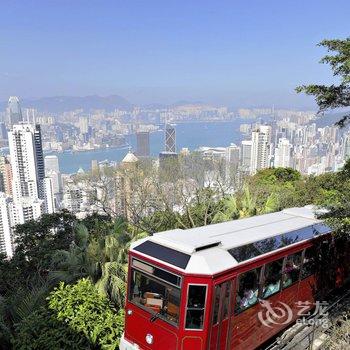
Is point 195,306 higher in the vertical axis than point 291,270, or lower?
higher

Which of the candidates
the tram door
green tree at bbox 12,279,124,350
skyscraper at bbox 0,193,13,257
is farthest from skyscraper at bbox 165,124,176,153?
the tram door

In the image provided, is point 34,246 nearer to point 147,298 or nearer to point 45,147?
point 147,298

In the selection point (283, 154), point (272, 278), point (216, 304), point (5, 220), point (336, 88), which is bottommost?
point (5, 220)

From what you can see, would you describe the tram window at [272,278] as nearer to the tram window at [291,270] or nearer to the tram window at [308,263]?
the tram window at [291,270]

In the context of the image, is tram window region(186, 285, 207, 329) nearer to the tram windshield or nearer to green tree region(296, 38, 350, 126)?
the tram windshield

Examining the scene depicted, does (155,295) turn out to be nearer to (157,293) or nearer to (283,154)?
(157,293)

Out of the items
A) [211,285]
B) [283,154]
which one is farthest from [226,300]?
[283,154]

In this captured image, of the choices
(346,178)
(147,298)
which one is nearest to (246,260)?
(147,298)
